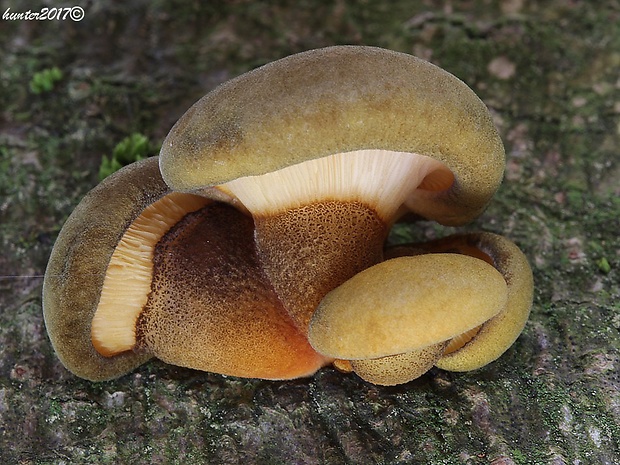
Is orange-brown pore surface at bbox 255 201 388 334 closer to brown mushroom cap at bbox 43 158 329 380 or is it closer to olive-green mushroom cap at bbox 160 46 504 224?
brown mushroom cap at bbox 43 158 329 380

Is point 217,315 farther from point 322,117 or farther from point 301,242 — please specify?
point 322,117

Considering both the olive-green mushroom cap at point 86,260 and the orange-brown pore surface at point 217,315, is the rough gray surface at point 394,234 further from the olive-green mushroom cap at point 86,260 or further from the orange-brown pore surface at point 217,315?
the olive-green mushroom cap at point 86,260

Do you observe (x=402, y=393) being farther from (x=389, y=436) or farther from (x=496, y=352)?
(x=496, y=352)

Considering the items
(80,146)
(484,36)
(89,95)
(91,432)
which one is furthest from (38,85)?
(484,36)

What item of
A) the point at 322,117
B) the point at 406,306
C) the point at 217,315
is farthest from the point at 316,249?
the point at 322,117

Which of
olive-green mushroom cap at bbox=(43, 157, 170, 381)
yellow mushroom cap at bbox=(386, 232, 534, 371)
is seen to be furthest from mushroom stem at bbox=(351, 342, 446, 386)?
olive-green mushroom cap at bbox=(43, 157, 170, 381)
